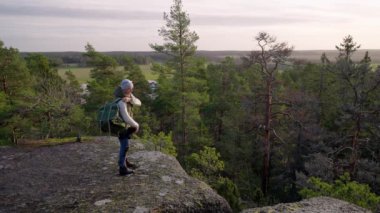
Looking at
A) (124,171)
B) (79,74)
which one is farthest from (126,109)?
(79,74)

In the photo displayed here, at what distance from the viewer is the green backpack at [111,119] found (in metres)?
7.32

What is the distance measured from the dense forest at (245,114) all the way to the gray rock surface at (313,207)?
3271 mm

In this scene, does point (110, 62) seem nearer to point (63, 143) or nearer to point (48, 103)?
point (48, 103)

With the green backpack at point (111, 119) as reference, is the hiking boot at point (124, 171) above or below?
below

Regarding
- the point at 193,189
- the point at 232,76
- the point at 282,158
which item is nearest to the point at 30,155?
the point at 193,189

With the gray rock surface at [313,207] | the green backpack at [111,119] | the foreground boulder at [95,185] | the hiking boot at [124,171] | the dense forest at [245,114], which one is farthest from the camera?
the dense forest at [245,114]

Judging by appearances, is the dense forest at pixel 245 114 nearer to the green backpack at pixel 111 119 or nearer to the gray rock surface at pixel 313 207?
the gray rock surface at pixel 313 207

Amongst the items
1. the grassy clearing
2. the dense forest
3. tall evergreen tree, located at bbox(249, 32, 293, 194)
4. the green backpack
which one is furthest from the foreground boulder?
the grassy clearing

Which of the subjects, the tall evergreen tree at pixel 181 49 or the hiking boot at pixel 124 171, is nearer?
the hiking boot at pixel 124 171

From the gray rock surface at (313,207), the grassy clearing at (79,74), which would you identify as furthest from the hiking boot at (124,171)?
the grassy clearing at (79,74)

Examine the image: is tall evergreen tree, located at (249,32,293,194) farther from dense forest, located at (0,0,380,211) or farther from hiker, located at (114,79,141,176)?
hiker, located at (114,79,141,176)

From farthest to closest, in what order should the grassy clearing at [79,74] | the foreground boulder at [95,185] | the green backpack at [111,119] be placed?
the grassy clearing at [79,74] < the green backpack at [111,119] < the foreground boulder at [95,185]

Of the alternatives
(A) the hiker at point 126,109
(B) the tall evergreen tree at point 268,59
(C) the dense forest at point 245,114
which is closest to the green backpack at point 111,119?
(A) the hiker at point 126,109

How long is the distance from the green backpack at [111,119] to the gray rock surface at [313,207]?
11.1 ft
